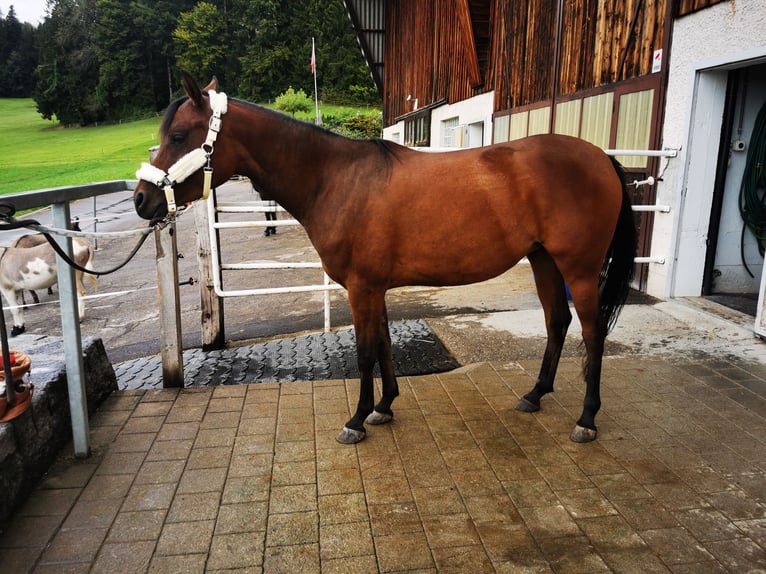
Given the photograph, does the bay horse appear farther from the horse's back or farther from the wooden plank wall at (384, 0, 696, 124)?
the wooden plank wall at (384, 0, 696, 124)

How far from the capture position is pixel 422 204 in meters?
2.84

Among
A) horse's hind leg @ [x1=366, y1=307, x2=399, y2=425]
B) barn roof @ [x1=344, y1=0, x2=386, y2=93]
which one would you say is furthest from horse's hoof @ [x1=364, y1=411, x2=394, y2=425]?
barn roof @ [x1=344, y1=0, x2=386, y2=93]

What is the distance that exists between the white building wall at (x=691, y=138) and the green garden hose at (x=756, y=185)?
0.34 meters

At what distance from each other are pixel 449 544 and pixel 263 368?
239cm

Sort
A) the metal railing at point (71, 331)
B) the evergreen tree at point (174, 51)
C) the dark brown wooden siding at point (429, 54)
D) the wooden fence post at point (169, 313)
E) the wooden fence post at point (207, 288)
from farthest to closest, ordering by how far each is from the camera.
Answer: the evergreen tree at point (174, 51) < the dark brown wooden siding at point (429, 54) < the wooden fence post at point (207, 288) < the wooden fence post at point (169, 313) < the metal railing at point (71, 331)

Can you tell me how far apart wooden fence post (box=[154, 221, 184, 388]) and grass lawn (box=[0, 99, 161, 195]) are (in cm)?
2175

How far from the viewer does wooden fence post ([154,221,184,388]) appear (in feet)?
11.6

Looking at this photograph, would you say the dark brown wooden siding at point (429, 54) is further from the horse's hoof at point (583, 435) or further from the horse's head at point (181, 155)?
the horse's hoof at point (583, 435)

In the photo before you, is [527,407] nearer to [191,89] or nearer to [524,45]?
[191,89]

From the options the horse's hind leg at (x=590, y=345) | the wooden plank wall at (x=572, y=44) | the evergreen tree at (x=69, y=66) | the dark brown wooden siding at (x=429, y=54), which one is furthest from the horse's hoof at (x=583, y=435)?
the evergreen tree at (x=69, y=66)

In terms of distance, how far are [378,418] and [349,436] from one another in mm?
272

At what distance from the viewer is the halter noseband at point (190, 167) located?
2.60 m

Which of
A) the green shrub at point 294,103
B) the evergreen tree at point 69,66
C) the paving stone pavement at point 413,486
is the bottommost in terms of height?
the paving stone pavement at point 413,486

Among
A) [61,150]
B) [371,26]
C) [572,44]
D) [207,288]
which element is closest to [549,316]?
[207,288]
